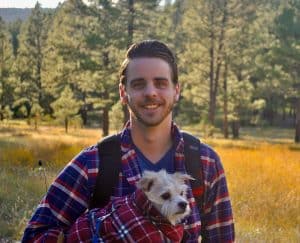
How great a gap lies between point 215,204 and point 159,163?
344 mm

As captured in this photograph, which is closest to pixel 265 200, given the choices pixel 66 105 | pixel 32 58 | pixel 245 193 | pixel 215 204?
pixel 245 193

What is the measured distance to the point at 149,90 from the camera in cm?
249

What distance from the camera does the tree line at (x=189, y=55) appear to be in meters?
23.9

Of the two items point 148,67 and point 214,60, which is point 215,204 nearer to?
point 148,67

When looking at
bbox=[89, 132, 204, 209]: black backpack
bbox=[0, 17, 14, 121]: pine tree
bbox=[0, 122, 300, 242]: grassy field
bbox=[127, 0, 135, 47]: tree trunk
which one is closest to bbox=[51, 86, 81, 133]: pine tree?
bbox=[0, 17, 14, 121]: pine tree

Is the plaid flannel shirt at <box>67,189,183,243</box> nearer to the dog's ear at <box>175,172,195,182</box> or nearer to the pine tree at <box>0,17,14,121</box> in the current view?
the dog's ear at <box>175,172,195,182</box>

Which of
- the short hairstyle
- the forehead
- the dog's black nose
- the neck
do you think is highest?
the short hairstyle

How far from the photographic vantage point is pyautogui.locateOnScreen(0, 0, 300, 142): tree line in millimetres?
23891

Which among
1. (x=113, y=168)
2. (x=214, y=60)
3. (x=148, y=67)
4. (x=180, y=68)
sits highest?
(x=214, y=60)

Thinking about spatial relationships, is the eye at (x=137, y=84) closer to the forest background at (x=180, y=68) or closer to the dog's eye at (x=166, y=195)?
the dog's eye at (x=166, y=195)

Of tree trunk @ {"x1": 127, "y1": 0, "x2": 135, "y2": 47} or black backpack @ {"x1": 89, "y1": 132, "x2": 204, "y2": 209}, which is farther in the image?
tree trunk @ {"x1": 127, "y1": 0, "x2": 135, "y2": 47}

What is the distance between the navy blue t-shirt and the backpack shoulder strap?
71mm

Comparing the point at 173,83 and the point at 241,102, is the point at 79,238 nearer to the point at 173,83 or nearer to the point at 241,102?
the point at 173,83

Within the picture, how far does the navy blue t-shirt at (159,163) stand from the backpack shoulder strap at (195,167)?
2.8 inches
